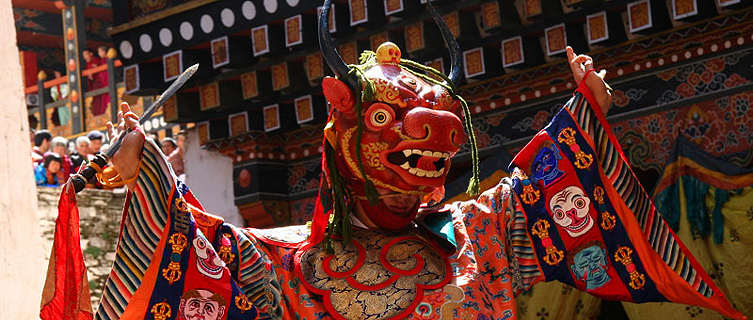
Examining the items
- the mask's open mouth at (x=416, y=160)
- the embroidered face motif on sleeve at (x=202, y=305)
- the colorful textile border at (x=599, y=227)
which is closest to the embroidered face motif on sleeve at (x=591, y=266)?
the colorful textile border at (x=599, y=227)

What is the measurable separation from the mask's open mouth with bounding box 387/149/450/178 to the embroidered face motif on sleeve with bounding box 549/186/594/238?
47cm

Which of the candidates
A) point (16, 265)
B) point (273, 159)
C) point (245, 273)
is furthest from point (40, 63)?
point (245, 273)

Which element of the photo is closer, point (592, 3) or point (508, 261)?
point (508, 261)

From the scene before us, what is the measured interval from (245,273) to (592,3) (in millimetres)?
3085

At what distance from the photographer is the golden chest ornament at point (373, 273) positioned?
364 cm

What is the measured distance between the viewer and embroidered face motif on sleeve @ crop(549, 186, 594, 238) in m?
3.84

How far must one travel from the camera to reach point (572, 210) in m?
3.85

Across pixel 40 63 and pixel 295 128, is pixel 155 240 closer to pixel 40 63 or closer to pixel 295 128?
pixel 295 128

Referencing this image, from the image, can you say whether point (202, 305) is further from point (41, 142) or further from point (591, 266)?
point (41, 142)

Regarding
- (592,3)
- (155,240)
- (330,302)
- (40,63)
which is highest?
(40,63)

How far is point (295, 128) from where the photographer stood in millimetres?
7742

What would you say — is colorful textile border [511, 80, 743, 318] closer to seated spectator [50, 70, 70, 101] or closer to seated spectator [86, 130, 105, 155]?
seated spectator [86, 130, 105, 155]

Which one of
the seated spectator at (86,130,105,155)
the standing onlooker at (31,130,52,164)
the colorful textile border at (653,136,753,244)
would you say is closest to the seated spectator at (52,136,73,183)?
the seated spectator at (86,130,105,155)

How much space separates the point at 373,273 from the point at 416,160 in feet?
1.29
